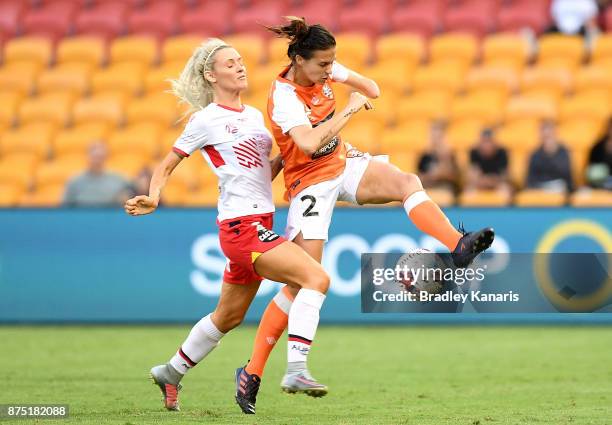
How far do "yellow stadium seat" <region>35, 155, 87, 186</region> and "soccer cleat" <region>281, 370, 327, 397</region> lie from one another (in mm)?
9006

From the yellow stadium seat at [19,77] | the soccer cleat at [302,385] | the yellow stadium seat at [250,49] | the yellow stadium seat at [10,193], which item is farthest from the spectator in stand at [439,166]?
the yellow stadium seat at [19,77]

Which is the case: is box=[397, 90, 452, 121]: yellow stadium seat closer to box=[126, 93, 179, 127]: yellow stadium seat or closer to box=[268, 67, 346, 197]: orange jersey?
box=[126, 93, 179, 127]: yellow stadium seat

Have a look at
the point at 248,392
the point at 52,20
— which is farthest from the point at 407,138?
the point at 248,392

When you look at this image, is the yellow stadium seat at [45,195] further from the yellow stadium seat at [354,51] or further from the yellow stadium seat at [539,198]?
the yellow stadium seat at [539,198]

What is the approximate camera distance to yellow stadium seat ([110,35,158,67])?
1761 centimetres

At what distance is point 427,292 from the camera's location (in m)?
7.34

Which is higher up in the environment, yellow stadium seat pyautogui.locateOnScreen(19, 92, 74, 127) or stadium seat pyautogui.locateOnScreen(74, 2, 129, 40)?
stadium seat pyautogui.locateOnScreen(74, 2, 129, 40)

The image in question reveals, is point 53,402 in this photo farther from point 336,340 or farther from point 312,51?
point 336,340

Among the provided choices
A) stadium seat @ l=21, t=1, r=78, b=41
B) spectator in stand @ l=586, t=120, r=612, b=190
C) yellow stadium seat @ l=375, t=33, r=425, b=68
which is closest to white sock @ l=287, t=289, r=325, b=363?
spectator in stand @ l=586, t=120, r=612, b=190

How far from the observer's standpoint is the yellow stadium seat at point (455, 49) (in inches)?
651

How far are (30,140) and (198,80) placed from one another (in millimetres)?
9432

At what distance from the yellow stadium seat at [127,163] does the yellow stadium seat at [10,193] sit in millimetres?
1201

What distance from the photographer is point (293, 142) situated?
23.1 ft

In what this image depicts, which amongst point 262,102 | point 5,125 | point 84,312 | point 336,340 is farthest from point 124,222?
point 5,125
